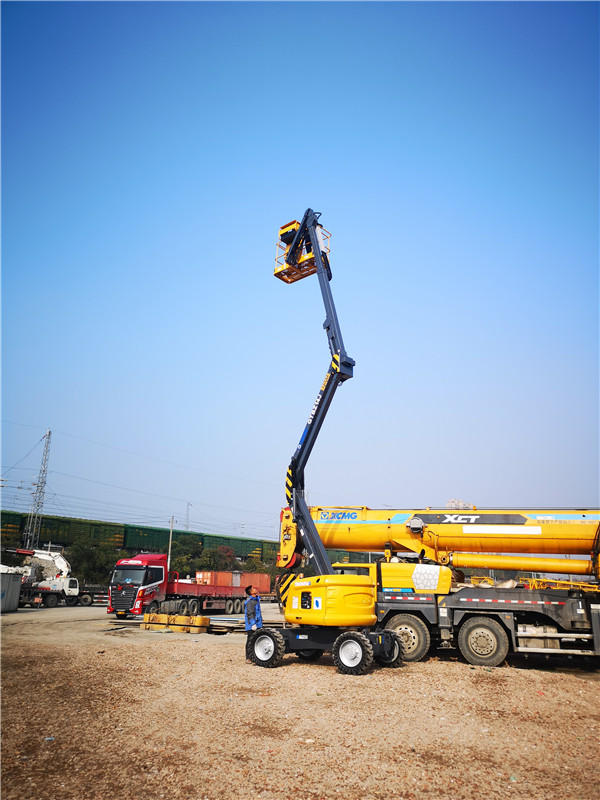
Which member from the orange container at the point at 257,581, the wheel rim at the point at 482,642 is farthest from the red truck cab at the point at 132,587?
the wheel rim at the point at 482,642

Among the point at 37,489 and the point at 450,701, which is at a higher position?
the point at 37,489

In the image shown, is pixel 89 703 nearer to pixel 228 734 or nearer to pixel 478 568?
pixel 228 734

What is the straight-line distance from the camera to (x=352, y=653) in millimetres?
12336

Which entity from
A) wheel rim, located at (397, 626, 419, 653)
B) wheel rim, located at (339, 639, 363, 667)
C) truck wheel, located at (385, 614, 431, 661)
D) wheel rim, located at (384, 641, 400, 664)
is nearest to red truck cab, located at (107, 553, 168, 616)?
truck wheel, located at (385, 614, 431, 661)

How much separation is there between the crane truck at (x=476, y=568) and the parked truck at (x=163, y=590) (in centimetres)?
1257

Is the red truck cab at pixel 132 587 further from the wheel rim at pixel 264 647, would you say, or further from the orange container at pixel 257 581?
the wheel rim at pixel 264 647

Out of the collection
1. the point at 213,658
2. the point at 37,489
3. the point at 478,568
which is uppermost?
the point at 37,489

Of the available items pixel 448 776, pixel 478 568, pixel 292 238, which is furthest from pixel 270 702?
pixel 292 238

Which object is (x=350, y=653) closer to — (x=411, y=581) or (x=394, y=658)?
(x=394, y=658)

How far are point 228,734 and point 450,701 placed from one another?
13.9 ft

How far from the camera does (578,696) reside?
10680 millimetres

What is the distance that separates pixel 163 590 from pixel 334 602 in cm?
1706

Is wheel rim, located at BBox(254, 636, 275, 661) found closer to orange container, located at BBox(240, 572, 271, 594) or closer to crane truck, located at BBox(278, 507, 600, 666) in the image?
crane truck, located at BBox(278, 507, 600, 666)

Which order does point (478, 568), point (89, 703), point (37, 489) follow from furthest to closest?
point (37, 489), point (478, 568), point (89, 703)
